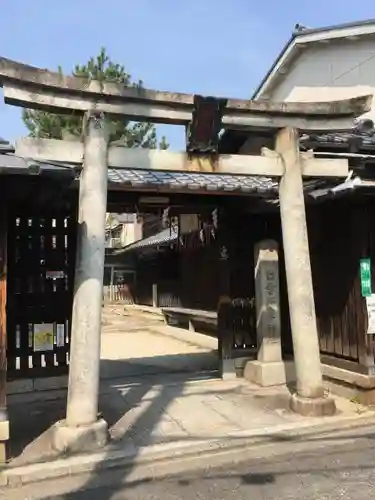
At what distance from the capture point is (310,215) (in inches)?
376

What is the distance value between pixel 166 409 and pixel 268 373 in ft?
8.06

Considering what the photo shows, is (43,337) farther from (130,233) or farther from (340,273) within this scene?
(130,233)

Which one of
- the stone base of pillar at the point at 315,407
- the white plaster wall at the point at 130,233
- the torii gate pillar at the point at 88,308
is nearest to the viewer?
the torii gate pillar at the point at 88,308

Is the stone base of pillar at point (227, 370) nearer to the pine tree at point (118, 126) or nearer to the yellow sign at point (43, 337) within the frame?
the yellow sign at point (43, 337)

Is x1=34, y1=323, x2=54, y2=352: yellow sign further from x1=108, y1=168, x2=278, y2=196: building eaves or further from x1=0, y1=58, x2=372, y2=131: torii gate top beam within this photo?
x1=0, y1=58, x2=372, y2=131: torii gate top beam

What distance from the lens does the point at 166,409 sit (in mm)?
7938

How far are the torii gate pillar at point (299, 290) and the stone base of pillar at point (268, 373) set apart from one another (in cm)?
180

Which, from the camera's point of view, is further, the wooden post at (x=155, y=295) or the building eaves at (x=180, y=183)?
the wooden post at (x=155, y=295)

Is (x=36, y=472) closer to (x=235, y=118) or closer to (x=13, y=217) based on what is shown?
(x=13, y=217)

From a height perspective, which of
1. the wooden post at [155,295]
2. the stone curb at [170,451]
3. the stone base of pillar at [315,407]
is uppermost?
the wooden post at [155,295]

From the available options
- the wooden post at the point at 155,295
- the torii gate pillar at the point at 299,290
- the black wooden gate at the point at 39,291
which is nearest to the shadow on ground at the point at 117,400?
the black wooden gate at the point at 39,291

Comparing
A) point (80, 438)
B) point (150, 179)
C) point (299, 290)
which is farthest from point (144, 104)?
point (80, 438)

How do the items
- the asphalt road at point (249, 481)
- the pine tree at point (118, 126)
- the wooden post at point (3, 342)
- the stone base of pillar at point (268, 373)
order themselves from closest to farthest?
the asphalt road at point (249, 481), the wooden post at point (3, 342), the stone base of pillar at point (268, 373), the pine tree at point (118, 126)

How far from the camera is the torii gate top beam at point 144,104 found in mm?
6480
